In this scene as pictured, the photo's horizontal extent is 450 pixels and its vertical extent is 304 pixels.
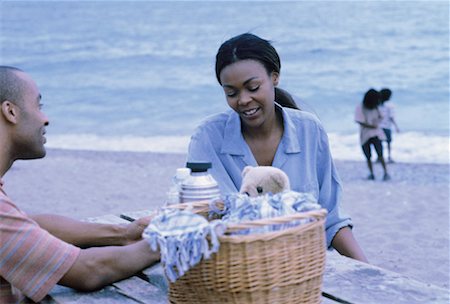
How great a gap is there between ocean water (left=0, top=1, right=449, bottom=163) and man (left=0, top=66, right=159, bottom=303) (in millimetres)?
1241

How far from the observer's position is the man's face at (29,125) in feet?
7.00

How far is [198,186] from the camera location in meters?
1.83

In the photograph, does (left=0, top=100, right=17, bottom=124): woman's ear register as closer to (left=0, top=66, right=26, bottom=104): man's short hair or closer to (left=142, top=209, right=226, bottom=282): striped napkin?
(left=0, top=66, right=26, bottom=104): man's short hair

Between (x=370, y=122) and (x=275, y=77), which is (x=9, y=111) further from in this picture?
(x=370, y=122)

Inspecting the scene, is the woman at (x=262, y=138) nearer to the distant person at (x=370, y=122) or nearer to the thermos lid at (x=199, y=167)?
the thermos lid at (x=199, y=167)

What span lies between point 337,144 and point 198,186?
11.0 metres

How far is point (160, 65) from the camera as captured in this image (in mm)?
28172

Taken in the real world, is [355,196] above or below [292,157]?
below

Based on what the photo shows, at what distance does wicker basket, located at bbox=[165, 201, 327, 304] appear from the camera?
56.6 inches

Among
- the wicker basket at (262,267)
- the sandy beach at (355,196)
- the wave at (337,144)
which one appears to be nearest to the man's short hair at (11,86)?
the wicker basket at (262,267)

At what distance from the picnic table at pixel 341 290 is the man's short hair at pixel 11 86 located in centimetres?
64

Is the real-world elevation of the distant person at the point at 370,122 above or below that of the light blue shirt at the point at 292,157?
below

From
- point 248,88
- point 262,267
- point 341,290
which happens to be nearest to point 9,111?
point 248,88

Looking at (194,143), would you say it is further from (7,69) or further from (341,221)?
(7,69)
